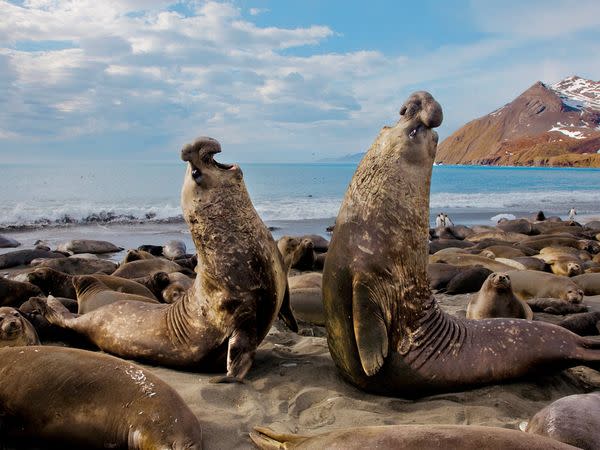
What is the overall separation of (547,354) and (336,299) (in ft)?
5.10

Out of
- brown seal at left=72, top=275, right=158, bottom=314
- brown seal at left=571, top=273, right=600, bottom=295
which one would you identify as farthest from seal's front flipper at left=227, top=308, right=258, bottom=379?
brown seal at left=571, top=273, right=600, bottom=295

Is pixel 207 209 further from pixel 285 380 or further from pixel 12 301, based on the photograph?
pixel 12 301

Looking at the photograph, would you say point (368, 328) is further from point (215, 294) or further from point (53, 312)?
point (53, 312)

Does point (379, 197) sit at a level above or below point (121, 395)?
above

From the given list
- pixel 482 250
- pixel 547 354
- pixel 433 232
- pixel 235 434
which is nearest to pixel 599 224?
pixel 433 232

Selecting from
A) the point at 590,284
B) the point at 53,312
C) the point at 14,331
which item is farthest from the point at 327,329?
the point at 590,284

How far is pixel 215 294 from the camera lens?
4961 millimetres

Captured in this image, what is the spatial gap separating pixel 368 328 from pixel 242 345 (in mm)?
1153

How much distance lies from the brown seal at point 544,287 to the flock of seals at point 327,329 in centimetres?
215

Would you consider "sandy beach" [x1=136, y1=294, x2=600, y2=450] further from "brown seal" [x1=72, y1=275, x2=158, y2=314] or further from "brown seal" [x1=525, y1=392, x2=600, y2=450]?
"brown seal" [x1=72, y1=275, x2=158, y2=314]

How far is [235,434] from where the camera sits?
346 centimetres

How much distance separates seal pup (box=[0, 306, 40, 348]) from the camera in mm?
4961

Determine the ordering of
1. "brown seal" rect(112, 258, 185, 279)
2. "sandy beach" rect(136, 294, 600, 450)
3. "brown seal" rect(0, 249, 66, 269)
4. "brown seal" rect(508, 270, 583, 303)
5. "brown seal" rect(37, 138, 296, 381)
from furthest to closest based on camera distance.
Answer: "brown seal" rect(0, 249, 66, 269)
"brown seal" rect(112, 258, 185, 279)
"brown seal" rect(508, 270, 583, 303)
"brown seal" rect(37, 138, 296, 381)
"sandy beach" rect(136, 294, 600, 450)

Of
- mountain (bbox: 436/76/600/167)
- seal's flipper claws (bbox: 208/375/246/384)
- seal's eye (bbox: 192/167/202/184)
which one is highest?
mountain (bbox: 436/76/600/167)
